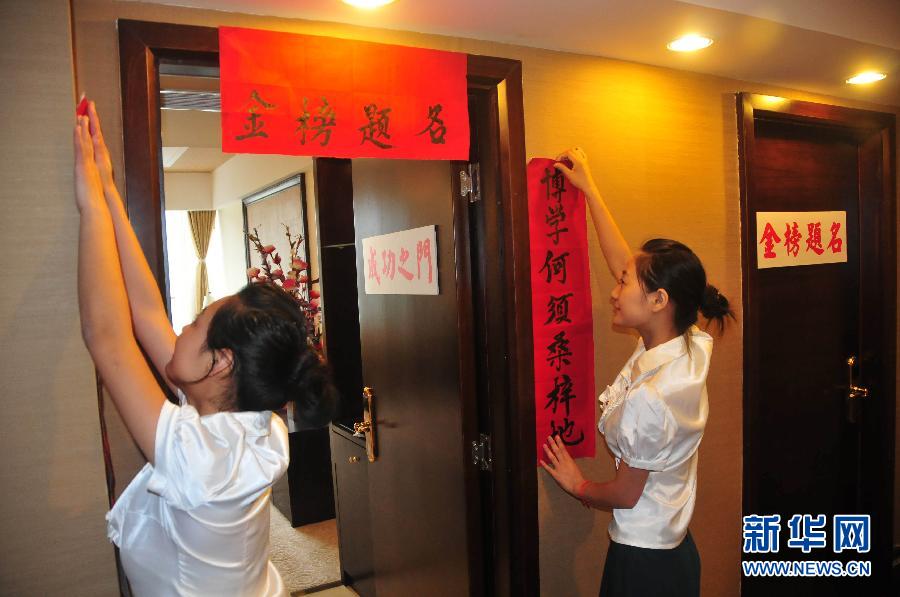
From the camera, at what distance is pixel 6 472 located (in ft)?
4.01

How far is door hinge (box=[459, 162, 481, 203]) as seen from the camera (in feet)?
6.15

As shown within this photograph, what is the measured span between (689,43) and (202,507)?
183 cm

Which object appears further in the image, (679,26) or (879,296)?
(879,296)

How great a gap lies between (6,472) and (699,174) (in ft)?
7.06

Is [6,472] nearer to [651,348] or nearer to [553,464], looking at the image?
[553,464]

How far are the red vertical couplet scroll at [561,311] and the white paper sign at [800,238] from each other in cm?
90

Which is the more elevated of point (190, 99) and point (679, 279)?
point (190, 99)

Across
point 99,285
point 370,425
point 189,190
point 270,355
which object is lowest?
point 370,425

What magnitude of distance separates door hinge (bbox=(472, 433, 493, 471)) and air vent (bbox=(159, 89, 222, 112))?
1.56m

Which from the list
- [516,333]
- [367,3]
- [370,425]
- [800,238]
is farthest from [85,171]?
[800,238]

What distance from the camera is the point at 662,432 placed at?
1.49 m

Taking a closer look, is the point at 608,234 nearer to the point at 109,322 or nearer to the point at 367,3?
the point at 367,3

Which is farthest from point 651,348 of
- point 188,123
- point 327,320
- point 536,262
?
point 188,123

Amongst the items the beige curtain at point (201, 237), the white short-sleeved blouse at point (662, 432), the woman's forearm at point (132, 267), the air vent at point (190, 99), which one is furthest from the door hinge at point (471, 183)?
the beige curtain at point (201, 237)
